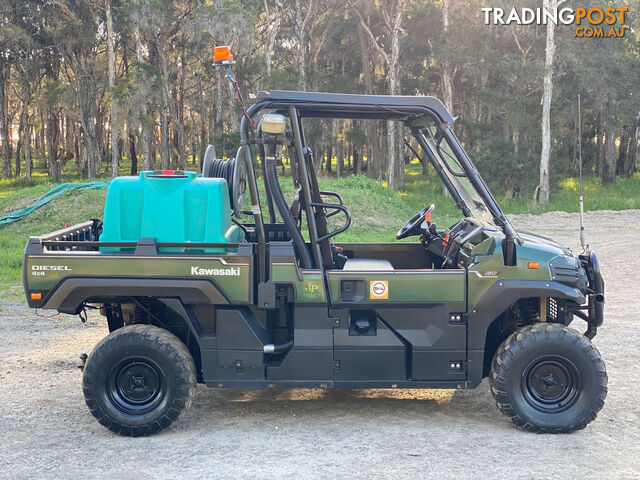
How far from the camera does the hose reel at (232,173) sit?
6207 millimetres

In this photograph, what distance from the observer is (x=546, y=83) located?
30047mm

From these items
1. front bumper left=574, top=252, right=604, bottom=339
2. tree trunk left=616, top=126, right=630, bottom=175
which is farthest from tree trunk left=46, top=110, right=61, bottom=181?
front bumper left=574, top=252, right=604, bottom=339

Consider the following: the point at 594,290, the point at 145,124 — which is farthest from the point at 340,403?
the point at 145,124

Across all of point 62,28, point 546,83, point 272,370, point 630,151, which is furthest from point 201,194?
point 630,151

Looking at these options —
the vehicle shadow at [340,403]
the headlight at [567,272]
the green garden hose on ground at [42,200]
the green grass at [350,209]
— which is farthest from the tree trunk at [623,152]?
the headlight at [567,272]

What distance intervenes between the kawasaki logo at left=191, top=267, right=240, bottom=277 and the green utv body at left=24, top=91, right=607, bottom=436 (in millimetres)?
11

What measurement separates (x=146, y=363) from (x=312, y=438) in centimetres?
138

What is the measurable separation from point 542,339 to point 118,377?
322cm

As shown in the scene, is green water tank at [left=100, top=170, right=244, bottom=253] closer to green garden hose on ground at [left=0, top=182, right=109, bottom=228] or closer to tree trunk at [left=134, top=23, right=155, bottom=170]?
green garden hose on ground at [left=0, top=182, right=109, bottom=228]

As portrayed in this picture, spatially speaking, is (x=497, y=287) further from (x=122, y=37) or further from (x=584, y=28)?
→ (x=122, y=37)

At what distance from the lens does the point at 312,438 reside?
18.5ft

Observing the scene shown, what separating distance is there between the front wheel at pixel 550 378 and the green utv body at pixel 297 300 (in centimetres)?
1

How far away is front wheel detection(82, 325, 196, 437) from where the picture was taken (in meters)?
5.70

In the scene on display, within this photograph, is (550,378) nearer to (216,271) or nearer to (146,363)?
(216,271)
